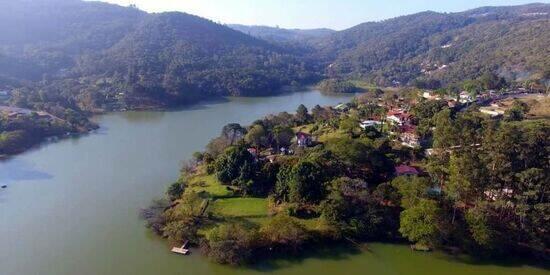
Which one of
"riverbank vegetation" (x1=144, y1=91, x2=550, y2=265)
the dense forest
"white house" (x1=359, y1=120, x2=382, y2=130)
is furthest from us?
the dense forest

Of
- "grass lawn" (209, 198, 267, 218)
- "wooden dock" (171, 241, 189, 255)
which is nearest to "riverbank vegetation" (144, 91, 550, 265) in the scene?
"grass lawn" (209, 198, 267, 218)

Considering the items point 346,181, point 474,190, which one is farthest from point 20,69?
point 474,190

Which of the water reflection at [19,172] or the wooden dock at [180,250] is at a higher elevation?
the water reflection at [19,172]

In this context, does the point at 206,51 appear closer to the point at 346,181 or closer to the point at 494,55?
the point at 494,55

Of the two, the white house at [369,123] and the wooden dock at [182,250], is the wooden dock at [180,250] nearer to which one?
the wooden dock at [182,250]

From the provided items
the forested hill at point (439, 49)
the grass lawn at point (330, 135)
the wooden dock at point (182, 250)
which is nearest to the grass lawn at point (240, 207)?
the wooden dock at point (182, 250)

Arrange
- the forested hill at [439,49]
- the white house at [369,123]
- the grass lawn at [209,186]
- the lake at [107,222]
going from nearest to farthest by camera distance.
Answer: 1. the lake at [107,222]
2. the grass lawn at [209,186]
3. the white house at [369,123]
4. the forested hill at [439,49]

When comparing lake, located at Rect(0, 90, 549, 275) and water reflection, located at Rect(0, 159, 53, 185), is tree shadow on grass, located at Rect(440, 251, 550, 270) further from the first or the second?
water reflection, located at Rect(0, 159, 53, 185)
